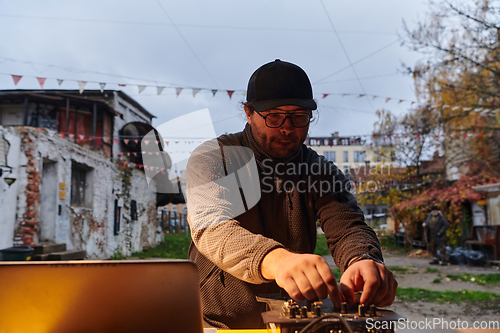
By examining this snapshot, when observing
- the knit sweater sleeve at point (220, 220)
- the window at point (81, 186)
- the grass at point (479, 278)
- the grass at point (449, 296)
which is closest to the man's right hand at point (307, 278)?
the knit sweater sleeve at point (220, 220)

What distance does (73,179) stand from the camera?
988 cm

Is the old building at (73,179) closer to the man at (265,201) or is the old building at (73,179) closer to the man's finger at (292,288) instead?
the man at (265,201)

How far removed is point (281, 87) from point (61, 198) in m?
8.43

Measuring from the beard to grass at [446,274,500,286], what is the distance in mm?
7264

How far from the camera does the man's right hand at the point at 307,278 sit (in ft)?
2.95

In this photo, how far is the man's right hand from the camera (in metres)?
0.90

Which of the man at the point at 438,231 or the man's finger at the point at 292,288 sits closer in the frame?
the man's finger at the point at 292,288

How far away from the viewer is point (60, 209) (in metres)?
8.41

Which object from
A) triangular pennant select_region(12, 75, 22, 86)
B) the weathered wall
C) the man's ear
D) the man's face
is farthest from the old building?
the man's face

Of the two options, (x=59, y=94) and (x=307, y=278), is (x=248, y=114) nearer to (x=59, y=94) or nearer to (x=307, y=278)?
(x=307, y=278)

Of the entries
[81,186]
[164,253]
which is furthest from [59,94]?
[164,253]

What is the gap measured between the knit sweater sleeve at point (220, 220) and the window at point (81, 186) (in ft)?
30.4

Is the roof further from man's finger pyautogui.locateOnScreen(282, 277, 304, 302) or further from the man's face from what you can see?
man's finger pyautogui.locateOnScreen(282, 277, 304, 302)

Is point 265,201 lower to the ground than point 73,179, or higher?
lower
